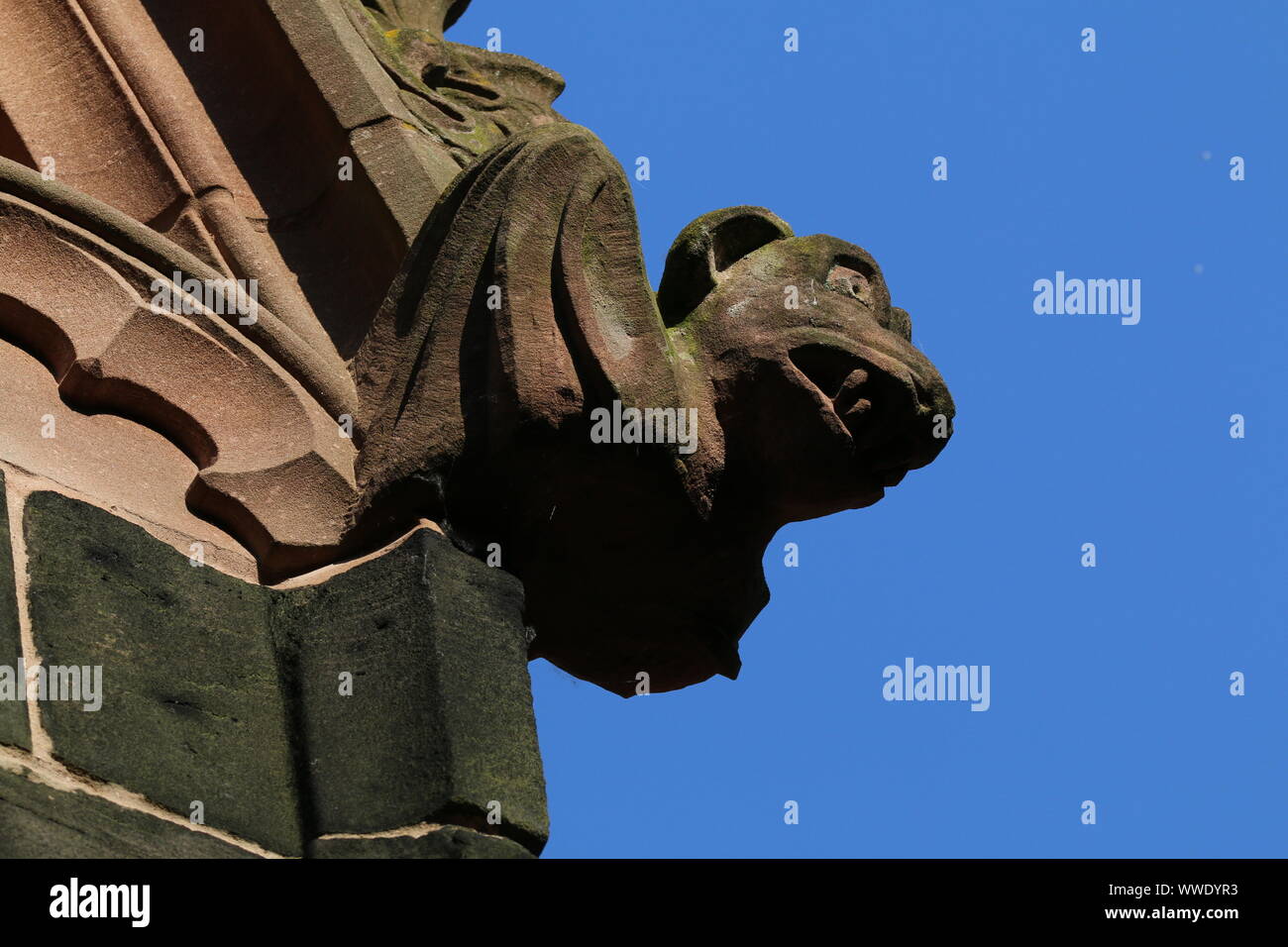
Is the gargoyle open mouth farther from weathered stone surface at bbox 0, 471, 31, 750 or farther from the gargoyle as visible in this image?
weathered stone surface at bbox 0, 471, 31, 750

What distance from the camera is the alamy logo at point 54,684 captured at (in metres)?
3.59

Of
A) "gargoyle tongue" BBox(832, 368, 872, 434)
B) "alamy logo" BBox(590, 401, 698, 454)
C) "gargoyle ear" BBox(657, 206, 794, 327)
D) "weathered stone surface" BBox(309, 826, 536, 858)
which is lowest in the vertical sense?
"weathered stone surface" BBox(309, 826, 536, 858)

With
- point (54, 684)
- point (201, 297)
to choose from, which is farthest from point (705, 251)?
point (54, 684)

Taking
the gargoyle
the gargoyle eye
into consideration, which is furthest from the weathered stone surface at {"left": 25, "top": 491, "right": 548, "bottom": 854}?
the gargoyle eye

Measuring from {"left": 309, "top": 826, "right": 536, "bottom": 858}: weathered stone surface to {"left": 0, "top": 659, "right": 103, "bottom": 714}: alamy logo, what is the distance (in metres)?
0.38

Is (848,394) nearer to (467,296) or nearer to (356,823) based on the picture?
(467,296)

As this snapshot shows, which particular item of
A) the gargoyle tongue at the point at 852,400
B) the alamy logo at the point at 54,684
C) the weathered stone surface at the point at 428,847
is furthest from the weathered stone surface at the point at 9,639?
the gargoyle tongue at the point at 852,400

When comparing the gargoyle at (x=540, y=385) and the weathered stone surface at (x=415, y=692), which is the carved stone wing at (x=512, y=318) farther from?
the weathered stone surface at (x=415, y=692)

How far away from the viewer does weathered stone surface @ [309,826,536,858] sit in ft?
12.0

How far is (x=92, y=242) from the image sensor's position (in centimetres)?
455

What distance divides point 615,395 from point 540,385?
13 cm

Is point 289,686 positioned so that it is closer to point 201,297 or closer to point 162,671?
point 162,671

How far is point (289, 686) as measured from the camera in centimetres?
404
